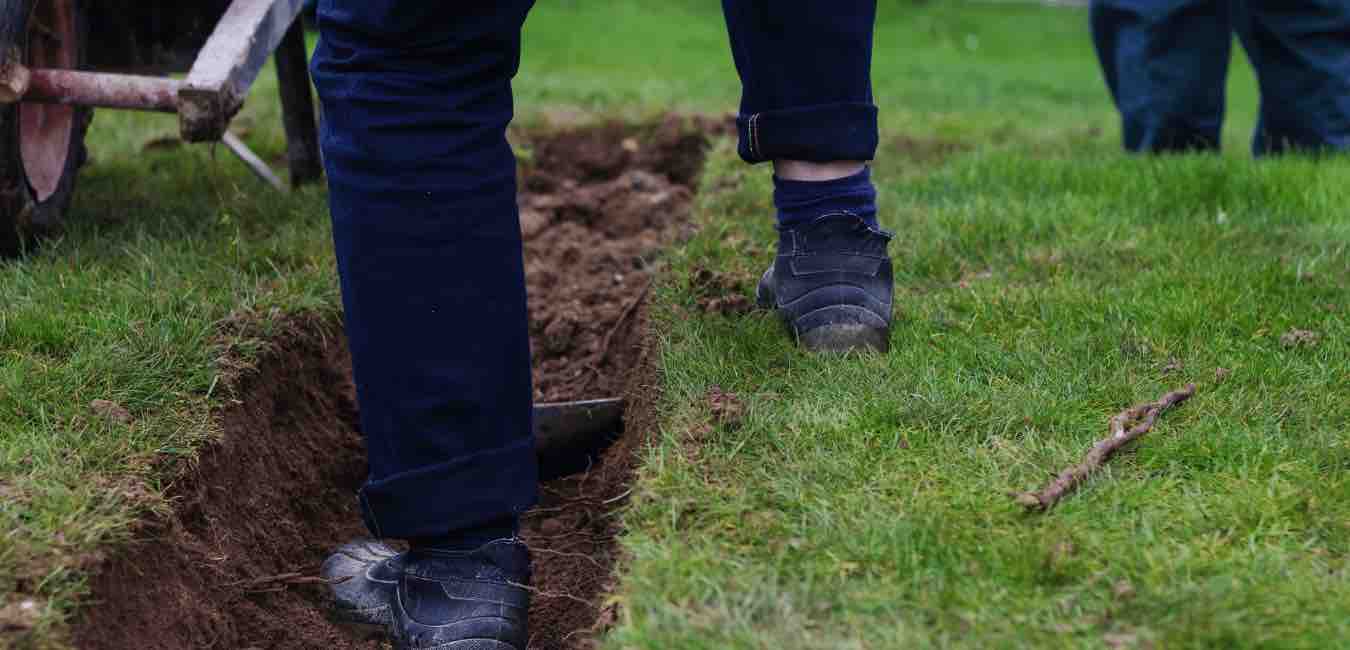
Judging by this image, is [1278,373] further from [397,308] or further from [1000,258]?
[397,308]

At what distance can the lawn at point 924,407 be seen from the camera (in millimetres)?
1619

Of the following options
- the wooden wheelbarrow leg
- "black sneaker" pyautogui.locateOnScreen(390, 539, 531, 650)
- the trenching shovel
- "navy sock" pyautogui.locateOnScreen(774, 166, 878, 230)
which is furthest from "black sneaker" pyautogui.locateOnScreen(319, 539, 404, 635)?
the wooden wheelbarrow leg

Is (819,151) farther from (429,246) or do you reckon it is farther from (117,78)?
(117,78)

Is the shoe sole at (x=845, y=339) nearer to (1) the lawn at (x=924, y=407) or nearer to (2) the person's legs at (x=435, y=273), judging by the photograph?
(1) the lawn at (x=924, y=407)

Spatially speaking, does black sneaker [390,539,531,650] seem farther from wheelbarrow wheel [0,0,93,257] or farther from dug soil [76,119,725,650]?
wheelbarrow wheel [0,0,93,257]

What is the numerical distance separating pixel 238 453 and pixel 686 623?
3.89 ft

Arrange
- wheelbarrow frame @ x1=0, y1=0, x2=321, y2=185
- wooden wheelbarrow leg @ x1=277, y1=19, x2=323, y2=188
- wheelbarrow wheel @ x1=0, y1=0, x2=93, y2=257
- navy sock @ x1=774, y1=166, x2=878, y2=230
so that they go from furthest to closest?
wooden wheelbarrow leg @ x1=277, y1=19, x2=323, y2=188 < wheelbarrow wheel @ x1=0, y1=0, x2=93, y2=257 < wheelbarrow frame @ x1=0, y1=0, x2=321, y2=185 < navy sock @ x1=774, y1=166, x2=878, y2=230

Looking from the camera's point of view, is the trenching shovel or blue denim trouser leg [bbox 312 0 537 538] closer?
blue denim trouser leg [bbox 312 0 537 538]

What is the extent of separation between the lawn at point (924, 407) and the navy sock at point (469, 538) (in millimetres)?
212

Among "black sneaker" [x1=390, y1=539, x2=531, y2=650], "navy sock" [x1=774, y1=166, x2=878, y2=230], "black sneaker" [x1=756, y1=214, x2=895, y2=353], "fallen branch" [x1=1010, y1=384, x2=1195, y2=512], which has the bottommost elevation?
"black sneaker" [x1=390, y1=539, x2=531, y2=650]

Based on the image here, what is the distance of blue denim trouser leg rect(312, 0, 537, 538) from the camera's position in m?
1.73

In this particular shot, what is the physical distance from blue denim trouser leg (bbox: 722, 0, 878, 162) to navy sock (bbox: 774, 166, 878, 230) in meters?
0.06

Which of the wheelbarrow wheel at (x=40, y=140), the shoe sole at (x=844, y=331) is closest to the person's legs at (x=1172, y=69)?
the shoe sole at (x=844, y=331)

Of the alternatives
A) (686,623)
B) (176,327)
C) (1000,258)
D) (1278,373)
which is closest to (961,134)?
(1000,258)
